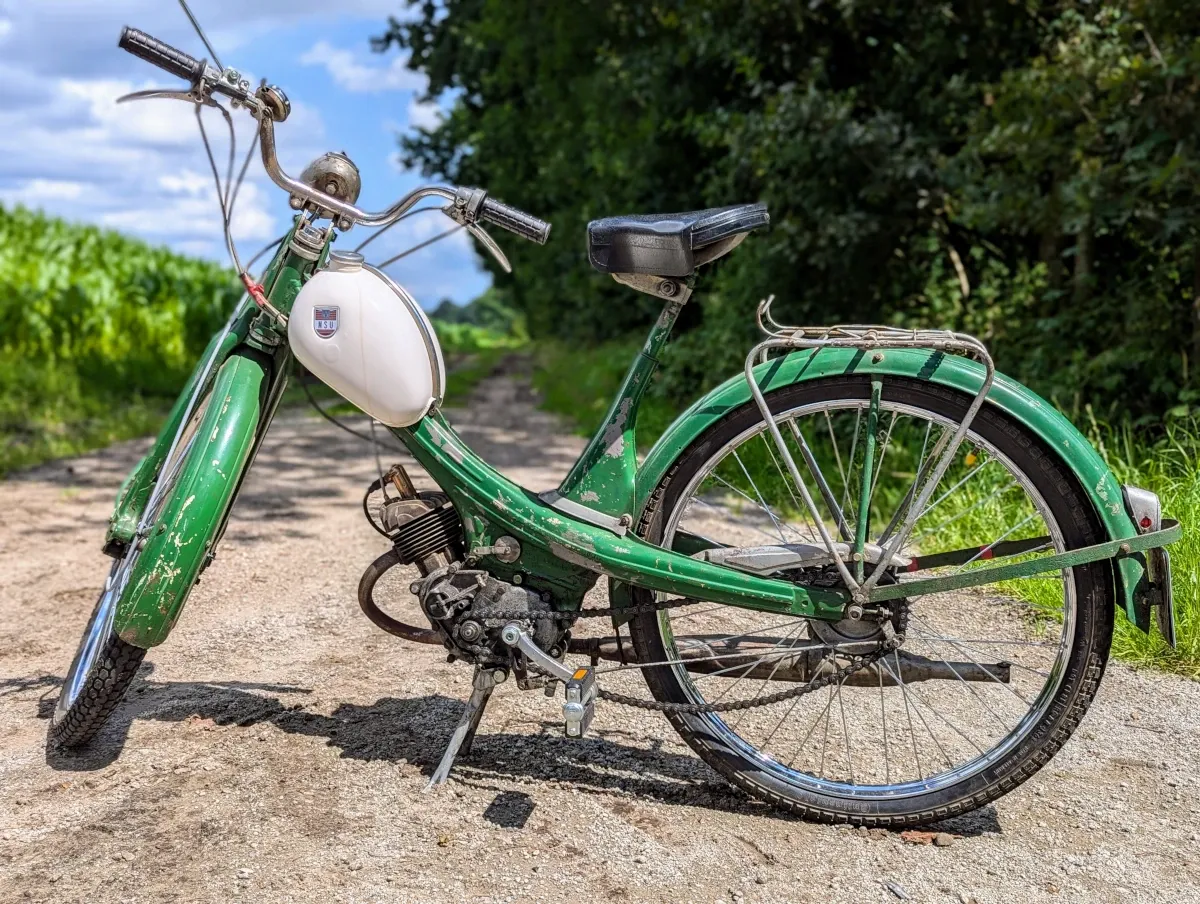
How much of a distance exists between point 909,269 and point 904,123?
105cm

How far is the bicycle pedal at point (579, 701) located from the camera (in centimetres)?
254

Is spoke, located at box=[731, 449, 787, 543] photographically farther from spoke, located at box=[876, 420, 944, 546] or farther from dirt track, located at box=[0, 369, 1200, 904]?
dirt track, located at box=[0, 369, 1200, 904]

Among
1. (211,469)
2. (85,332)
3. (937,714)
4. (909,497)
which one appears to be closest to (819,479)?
(909,497)

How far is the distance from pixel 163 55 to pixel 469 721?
167cm

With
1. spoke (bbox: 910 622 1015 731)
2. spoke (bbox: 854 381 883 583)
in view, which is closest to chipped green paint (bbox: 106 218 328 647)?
spoke (bbox: 854 381 883 583)

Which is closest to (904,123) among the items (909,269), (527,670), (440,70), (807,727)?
(909,269)

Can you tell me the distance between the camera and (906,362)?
→ 8.13 feet

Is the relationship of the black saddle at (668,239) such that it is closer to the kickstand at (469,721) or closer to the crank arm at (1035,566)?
the crank arm at (1035,566)

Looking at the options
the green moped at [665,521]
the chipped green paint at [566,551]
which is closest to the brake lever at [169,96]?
the green moped at [665,521]

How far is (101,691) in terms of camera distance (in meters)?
2.70

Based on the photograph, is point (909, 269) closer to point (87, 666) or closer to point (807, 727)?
point (807, 727)

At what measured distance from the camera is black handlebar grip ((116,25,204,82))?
2512 mm

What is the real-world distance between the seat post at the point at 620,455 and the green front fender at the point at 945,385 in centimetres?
4

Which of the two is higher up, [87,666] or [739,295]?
[739,295]
